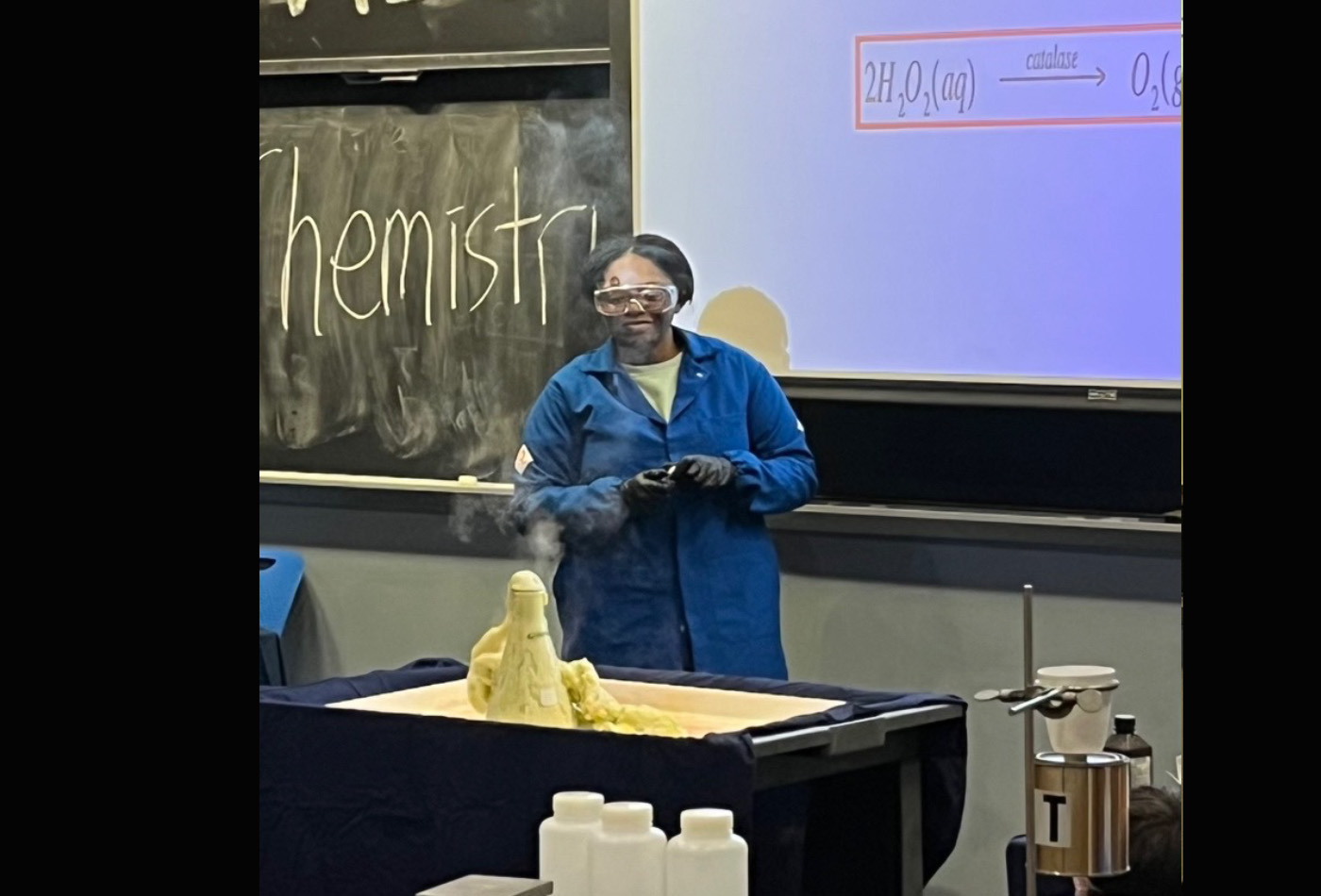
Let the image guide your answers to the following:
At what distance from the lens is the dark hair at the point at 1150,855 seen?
72.9 inches

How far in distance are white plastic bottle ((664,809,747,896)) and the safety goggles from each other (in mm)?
1083

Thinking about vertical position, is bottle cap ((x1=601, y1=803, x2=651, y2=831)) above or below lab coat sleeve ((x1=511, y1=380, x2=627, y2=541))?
below

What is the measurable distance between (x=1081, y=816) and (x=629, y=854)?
16.8 inches

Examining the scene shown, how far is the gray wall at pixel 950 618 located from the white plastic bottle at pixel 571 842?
0.87 meters

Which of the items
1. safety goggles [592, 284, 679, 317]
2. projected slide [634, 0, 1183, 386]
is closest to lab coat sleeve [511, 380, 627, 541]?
safety goggles [592, 284, 679, 317]

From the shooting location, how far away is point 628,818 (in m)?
1.86

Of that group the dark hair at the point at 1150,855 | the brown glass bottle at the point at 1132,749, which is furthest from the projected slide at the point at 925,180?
the dark hair at the point at 1150,855

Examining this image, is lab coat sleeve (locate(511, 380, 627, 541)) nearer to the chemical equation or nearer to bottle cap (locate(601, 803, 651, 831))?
the chemical equation

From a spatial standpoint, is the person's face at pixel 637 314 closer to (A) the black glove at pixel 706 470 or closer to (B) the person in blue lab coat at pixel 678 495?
(B) the person in blue lab coat at pixel 678 495

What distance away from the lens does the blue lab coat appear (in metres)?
2.73

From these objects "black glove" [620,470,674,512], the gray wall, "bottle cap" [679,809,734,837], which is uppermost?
"black glove" [620,470,674,512]

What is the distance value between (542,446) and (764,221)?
0.48 meters
